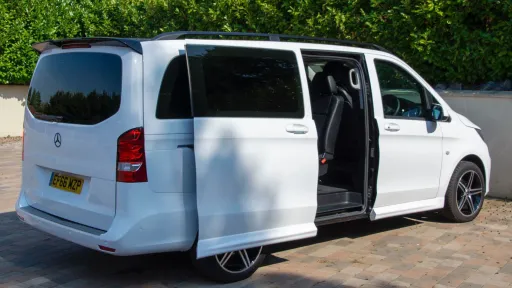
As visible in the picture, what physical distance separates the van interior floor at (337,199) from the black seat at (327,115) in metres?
0.29

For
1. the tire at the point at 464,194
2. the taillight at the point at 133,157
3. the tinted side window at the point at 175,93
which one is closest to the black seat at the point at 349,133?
the tire at the point at 464,194

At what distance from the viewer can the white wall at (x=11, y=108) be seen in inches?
616

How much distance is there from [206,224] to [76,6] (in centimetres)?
1199

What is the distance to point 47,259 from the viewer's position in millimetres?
6062

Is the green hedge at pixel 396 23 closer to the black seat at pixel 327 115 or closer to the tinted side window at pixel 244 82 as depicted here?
the black seat at pixel 327 115

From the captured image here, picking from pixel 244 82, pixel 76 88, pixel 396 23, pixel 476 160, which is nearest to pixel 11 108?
pixel 396 23

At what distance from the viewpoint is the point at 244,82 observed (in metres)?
5.22

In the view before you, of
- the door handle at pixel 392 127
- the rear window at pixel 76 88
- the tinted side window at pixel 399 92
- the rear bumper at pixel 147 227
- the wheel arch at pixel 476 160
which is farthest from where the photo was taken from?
the wheel arch at pixel 476 160

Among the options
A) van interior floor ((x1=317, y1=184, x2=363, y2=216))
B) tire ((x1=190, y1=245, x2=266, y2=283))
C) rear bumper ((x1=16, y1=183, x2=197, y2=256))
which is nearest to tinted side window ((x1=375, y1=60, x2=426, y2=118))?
van interior floor ((x1=317, y1=184, x2=363, y2=216))

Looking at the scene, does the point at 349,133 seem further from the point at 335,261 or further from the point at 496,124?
the point at 496,124

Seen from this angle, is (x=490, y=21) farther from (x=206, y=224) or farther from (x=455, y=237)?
(x=206, y=224)

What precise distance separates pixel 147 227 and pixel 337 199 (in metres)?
2.23

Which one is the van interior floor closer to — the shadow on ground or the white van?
the white van

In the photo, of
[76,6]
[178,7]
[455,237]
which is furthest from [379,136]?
[76,6]
